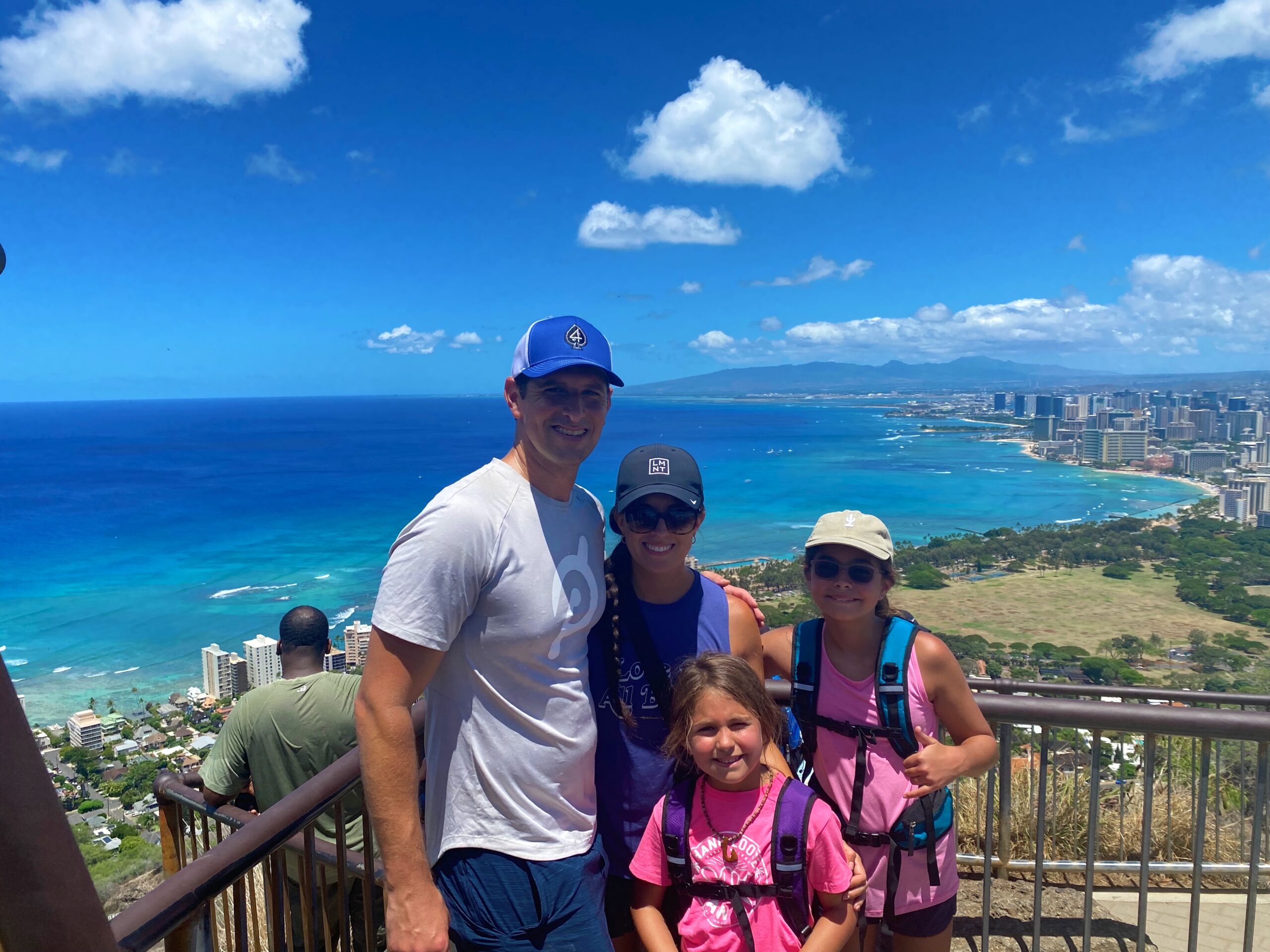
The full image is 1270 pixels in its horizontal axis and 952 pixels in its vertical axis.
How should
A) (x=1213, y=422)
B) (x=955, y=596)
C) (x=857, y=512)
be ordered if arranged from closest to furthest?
(x=857, y=512) < (x=955, y=596) < (x=1213, y=422)

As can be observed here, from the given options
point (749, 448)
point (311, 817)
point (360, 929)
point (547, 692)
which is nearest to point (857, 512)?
point (547, 692)

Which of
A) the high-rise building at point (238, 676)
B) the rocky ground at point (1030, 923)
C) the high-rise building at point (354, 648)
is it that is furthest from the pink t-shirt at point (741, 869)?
the high-rise building at point (354, 648)

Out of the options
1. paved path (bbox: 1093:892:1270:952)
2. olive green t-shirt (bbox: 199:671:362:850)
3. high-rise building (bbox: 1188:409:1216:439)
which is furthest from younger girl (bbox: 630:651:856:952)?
high-rise building (bbox: 1188:409:1216:439)

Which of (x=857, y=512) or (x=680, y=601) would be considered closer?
(x=680, y=601)

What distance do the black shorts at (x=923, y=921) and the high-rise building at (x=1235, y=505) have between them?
63.8 meters

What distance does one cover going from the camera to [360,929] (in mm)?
3602

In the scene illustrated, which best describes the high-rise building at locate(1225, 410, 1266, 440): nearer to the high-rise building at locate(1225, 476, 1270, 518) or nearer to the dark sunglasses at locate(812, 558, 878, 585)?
the high-rise building at locate(1225, 476, 1270, 518)

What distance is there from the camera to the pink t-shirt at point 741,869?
2229 mm

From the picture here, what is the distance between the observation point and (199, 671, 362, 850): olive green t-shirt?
3975 millimetres

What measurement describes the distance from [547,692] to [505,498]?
517mm

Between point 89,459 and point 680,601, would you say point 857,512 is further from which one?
point 89,459

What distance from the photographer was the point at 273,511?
7612 centimetres

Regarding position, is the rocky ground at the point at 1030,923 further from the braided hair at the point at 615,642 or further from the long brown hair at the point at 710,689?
the braided hair at the point at 615,642

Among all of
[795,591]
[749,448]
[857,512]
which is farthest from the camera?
[749,448]
